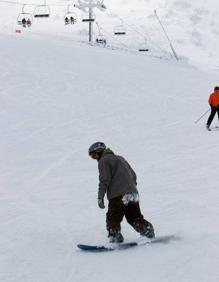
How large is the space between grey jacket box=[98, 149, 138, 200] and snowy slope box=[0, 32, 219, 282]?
0.79 meters

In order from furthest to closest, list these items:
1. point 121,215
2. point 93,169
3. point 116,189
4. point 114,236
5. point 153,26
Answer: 1. point 153,26
2. point 93,169
3. point 114,236
4. point 121,215
5. point 116,189

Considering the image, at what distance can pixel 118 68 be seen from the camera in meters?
32.8

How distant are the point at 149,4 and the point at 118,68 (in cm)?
9678

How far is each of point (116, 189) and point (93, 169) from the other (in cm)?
616

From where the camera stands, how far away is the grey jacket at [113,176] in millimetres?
6051

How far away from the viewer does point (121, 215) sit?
6.26 m

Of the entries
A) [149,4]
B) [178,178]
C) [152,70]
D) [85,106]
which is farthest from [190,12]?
[178,178]

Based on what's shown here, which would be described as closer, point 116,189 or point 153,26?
point 116,189

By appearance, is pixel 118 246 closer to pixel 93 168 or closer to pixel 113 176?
pixel 113 176

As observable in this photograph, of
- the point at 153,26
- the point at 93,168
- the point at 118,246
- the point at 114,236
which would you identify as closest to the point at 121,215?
the point at 114,236

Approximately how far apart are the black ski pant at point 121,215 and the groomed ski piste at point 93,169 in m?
0.29

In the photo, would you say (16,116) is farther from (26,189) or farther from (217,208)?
(217,208)

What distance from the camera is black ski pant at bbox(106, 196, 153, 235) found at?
6.19 metres

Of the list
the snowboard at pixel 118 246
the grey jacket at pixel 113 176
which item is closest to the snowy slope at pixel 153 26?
the snowboard at pixel 118 246
